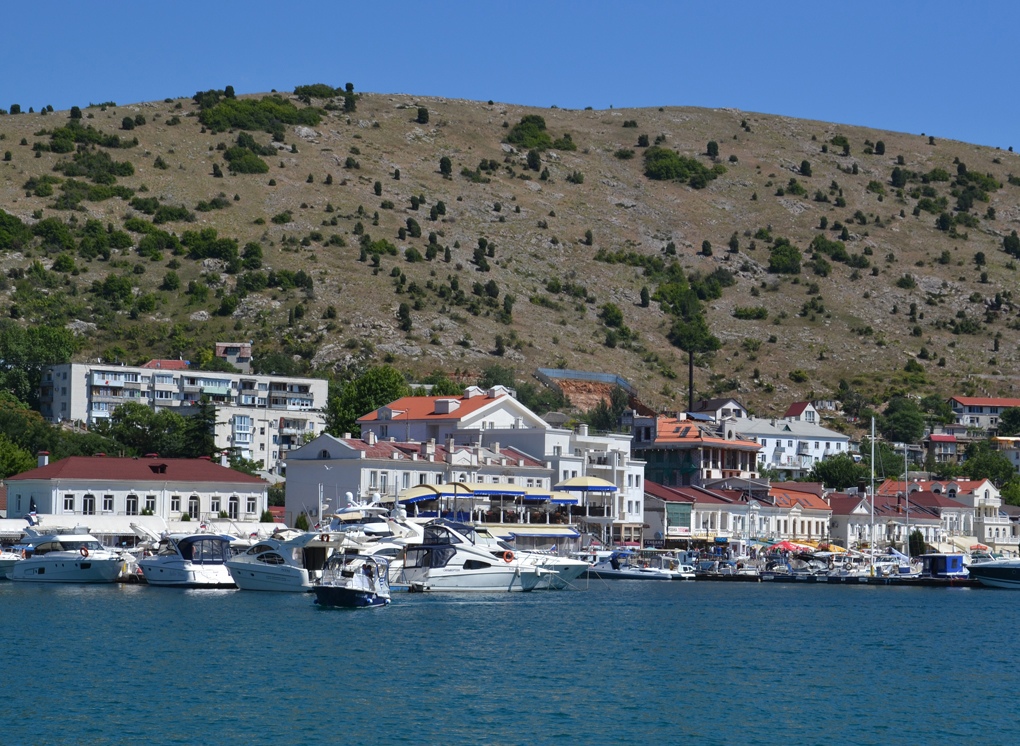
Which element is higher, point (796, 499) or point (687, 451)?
point (687, 451)

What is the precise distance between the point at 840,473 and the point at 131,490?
8432 cm

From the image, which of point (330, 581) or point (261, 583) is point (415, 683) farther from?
point (261, 583)

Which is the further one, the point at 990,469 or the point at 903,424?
the point at 903,424

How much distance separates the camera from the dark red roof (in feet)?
318

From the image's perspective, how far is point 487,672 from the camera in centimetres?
5059

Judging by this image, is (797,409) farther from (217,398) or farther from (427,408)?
(427,408)

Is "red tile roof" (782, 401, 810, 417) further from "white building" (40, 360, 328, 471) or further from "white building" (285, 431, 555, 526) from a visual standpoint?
"white building" (285, 431, 555, 526)

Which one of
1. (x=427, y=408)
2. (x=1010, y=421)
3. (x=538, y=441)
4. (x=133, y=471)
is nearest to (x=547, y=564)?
(x=133, y=471)

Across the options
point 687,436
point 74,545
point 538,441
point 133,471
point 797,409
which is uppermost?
point 797,409

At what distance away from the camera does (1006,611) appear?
84.4 m

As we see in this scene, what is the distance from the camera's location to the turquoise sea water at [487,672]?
40938mm

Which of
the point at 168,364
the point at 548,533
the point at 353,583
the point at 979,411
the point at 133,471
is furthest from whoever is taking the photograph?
the point at 979,411

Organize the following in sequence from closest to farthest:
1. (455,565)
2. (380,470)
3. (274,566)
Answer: (274,566) < (455,565) < (380,470)

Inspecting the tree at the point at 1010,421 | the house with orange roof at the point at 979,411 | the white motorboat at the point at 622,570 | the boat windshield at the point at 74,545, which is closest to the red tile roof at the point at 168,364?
the white motorboat at the point at 622,570
